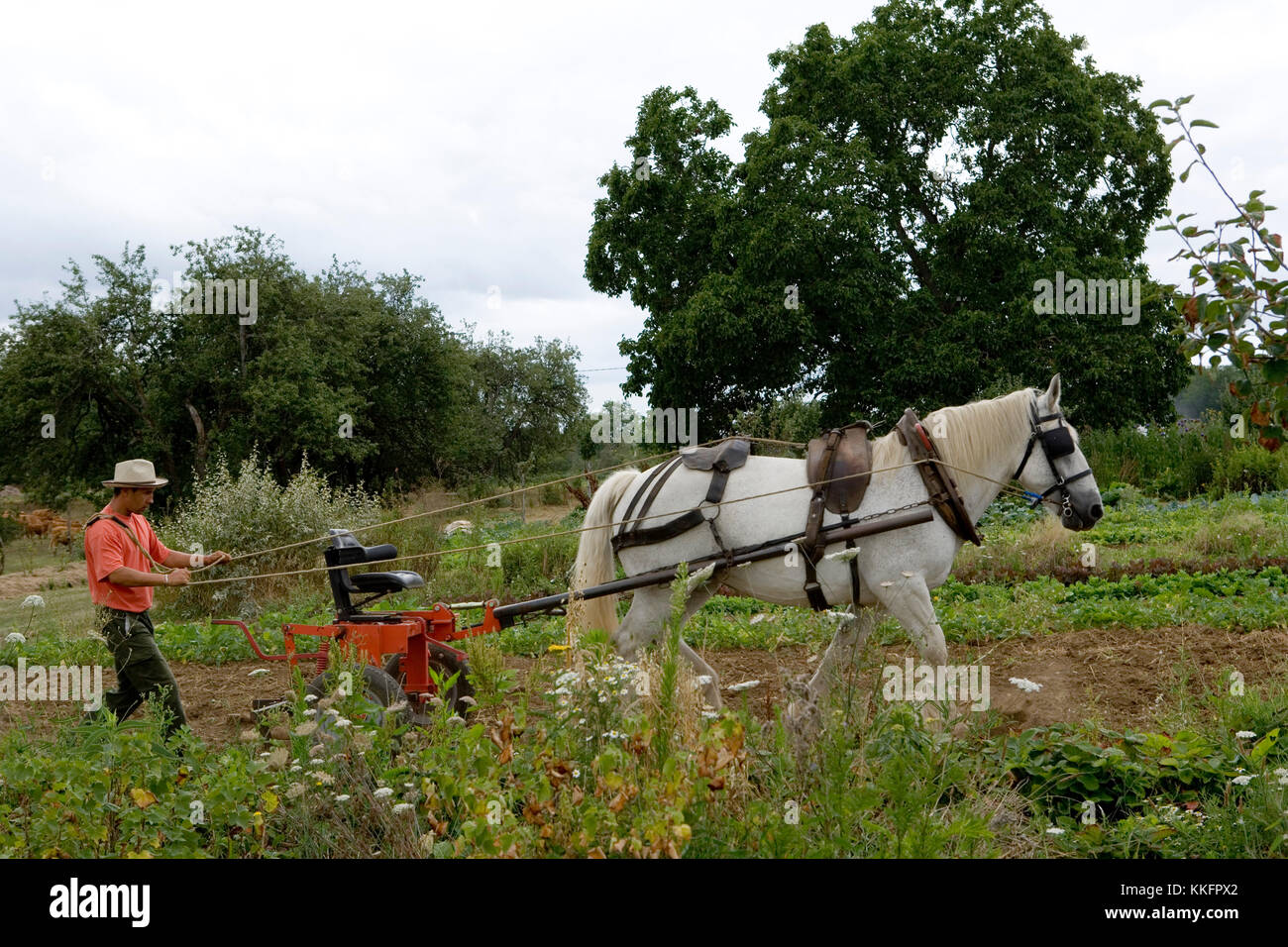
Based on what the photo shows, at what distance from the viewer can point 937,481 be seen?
5.60 metres

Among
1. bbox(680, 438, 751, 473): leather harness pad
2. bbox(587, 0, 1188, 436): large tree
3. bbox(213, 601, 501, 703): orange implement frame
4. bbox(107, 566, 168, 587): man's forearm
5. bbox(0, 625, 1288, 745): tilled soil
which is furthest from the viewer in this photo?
bbox(587, 0, 1188, 436): large tree

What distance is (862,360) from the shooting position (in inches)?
917

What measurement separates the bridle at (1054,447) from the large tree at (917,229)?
1547 centimetres

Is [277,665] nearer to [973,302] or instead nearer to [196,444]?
[973,302]

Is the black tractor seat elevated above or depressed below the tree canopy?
below

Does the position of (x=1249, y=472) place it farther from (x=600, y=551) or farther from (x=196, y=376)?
(x=196, y=376)

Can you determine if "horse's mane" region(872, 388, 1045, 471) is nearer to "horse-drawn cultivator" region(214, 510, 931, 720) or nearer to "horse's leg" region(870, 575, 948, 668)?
"horse-drawn cultivator" region(214, 510, 931, 720)

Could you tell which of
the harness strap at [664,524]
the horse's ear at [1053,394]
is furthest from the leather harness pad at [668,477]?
the horse's ear at [1053,394]

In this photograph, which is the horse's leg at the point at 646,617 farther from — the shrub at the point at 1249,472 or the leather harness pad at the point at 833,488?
the shrub at the point at 1249,472

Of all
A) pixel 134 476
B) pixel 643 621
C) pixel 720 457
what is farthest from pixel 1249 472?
pixel 134 476

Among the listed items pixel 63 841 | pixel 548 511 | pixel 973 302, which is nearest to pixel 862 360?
pixel 973 302

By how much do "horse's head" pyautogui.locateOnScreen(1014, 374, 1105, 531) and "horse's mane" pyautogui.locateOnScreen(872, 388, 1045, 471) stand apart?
0.09 m

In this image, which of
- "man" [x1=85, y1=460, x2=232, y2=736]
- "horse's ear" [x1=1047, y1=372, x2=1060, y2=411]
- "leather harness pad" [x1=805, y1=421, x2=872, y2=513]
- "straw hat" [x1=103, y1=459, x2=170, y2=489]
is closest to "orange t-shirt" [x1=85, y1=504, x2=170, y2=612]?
"man" [x1=85, y1=460, x2=232, y2=736]

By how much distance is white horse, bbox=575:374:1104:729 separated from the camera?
221 inches
